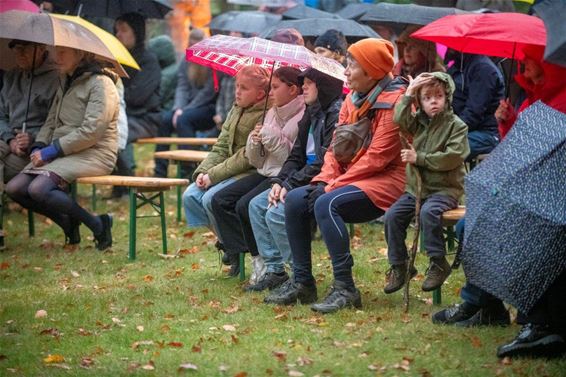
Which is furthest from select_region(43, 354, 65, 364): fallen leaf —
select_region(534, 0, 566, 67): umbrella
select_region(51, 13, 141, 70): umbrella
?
select_region(51, 13, 141, 70): umbrella

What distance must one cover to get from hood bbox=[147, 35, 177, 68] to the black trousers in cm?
771

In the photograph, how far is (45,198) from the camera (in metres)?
10.1

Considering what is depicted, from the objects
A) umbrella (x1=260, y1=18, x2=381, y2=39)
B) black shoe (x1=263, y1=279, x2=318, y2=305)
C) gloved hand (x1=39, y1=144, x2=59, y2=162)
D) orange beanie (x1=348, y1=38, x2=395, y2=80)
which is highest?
orange beanie (x1=348, y1=38, x2=395, y2=80)

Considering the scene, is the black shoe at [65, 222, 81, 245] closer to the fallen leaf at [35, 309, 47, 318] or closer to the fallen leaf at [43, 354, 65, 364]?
the fallen leaf at [35, 309, 47, 318]

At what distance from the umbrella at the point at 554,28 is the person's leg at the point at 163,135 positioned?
869 centimetres

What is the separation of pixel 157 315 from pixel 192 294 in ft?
2.40

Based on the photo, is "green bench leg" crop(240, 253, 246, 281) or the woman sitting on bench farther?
the woman sitting on bench

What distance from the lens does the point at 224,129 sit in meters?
9.01

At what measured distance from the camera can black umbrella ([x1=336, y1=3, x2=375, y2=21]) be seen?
12.2 meters

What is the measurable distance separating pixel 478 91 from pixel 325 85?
2.07 metres

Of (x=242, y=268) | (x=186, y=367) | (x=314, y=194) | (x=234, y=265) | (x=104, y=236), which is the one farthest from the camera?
(x=104, y=236)

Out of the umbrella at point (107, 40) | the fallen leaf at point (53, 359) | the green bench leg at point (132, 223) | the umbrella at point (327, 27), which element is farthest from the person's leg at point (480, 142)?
the fallen leaf at point (53, 359)

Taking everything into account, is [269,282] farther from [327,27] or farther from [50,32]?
[327,27]

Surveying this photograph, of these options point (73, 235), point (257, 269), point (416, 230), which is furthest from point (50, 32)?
point (416, 230)
